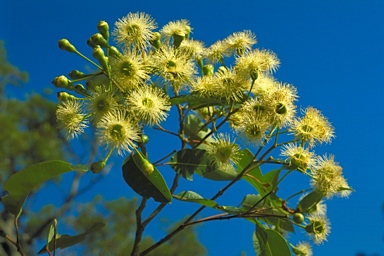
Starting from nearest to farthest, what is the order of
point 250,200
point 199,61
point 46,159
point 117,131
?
point 117,131, point 199,61, point 250,200, point 46,159

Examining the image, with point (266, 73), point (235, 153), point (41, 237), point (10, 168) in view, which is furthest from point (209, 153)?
point (10, 168)

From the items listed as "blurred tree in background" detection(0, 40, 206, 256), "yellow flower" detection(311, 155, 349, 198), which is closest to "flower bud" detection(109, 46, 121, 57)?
"yellow flower" detection(311, 155, 349, 198)

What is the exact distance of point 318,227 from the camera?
1178 mm

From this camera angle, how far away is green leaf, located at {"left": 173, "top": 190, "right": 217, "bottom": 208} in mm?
1105

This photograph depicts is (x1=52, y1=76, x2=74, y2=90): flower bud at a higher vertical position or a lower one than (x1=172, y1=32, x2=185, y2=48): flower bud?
lower

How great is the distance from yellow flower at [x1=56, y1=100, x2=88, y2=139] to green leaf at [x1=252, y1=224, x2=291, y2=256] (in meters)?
0.42

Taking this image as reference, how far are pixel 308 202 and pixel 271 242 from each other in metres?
0.11

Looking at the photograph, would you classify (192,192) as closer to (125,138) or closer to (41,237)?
(125,138)

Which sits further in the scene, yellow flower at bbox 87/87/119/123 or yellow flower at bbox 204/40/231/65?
yellow flower at bbox 204/40/231/65

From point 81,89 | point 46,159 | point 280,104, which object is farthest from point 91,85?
point 46,159

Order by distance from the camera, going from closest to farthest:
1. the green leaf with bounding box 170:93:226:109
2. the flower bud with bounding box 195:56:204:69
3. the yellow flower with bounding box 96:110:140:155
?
the yellow flower with bounding box 96:110:140:155 → the green leaf with bounding box 170:93:226:109 → the flower bud with bounding box 195:56:204:69

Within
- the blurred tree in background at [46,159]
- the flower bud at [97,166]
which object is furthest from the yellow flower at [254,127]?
the blurred tree in background at [46,159]

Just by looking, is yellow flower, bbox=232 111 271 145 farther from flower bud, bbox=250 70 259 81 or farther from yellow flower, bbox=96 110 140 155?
yellow flower, bbox=96 110 140 155

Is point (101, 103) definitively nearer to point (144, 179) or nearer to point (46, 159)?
point (144, 179)
